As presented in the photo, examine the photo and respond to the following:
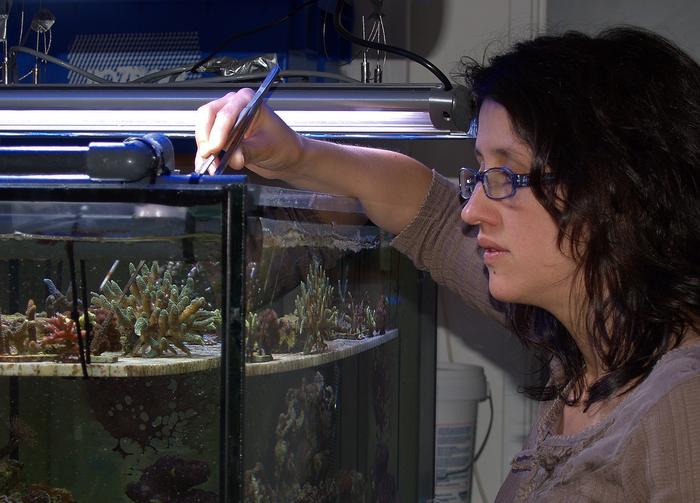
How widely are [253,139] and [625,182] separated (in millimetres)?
481

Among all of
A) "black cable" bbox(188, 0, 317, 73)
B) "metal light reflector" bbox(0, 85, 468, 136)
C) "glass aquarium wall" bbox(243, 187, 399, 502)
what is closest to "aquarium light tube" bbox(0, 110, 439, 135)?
"metal light reflector" bbox(0, 85, 468, 136)

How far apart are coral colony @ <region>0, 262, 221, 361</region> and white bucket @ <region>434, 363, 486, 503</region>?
128 centimetres

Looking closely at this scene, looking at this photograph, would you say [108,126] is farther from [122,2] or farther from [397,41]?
[397,41]

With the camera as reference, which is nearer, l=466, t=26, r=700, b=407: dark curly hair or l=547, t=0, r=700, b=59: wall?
l=466, t=26, r=700, b=407: dark curly hair

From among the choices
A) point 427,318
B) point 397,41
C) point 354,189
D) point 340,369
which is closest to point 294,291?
point 340,369

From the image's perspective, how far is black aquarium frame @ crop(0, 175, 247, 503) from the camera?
84cm

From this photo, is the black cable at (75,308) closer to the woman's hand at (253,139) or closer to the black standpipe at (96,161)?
the black standpipe at (96,161)

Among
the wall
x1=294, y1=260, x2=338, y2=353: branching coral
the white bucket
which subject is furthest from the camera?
the wall

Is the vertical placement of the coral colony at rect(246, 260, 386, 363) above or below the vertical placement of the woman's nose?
below

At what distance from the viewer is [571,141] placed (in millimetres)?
1118

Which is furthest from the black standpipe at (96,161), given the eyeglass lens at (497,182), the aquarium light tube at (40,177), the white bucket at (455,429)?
the white bucket at (455,429)

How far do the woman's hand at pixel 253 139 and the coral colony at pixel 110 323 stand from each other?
170mm

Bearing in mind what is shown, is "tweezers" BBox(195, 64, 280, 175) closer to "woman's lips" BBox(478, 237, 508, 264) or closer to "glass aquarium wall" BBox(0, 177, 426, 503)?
"glass aquarium wall" BBox(0, 177, 426, 503)

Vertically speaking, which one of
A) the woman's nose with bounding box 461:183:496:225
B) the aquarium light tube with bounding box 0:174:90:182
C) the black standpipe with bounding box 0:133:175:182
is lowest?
the woman's nose with bounding box 461:183:496:225
